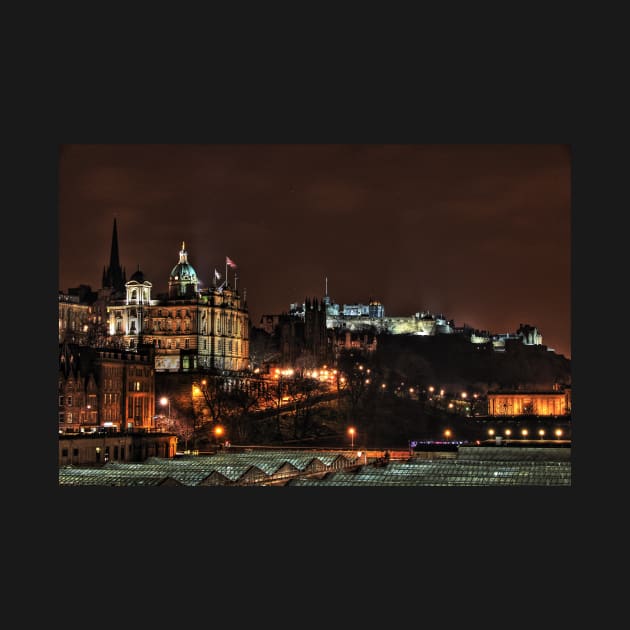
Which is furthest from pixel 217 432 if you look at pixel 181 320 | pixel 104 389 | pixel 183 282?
pixel 183 282

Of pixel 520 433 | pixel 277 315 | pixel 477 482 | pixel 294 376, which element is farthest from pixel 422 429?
pixel 277 315

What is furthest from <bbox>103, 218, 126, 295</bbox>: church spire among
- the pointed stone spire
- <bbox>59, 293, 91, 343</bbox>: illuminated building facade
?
<bbox>59, 293, 91, 343</bbox>: illuminated building facade

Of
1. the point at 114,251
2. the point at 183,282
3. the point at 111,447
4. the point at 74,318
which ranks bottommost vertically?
the point at 111,447

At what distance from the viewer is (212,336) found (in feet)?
255

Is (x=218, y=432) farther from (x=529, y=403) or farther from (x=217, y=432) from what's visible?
(x=529, y=403)

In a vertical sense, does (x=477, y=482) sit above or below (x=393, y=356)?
below

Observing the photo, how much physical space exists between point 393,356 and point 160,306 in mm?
19593

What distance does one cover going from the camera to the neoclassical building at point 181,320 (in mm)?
74250

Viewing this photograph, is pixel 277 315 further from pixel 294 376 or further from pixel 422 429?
pixel 422 429

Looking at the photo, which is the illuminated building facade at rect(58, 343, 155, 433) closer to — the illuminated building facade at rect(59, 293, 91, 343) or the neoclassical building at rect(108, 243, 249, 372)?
the illuminated building facade at rect(59, 293, 91, 343)

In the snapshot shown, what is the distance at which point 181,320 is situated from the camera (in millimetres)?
76312

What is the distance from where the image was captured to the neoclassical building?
7425 centimetres

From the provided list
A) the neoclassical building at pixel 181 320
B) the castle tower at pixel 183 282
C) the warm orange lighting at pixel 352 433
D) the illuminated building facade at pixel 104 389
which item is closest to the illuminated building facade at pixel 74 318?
the neoclassical building at pixel 181 320

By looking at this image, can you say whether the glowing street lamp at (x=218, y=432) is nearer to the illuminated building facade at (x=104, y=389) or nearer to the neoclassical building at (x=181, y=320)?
the illuminated building facade at (x=104, y=389)
